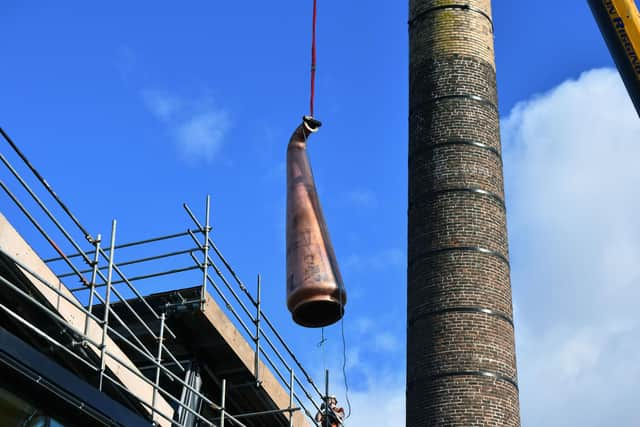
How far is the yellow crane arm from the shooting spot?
14.9 metres

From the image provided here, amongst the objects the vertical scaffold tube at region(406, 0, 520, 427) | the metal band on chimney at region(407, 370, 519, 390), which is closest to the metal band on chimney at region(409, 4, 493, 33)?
the vertical scaffold tube at region(406, 0, 520, 427)

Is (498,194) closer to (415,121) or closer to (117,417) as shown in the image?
(415,121)

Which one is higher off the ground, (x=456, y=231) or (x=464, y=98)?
(x=464, y=98)

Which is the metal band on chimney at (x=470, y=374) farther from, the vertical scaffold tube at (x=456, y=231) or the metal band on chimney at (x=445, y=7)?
the metal band on chimney at (x=445, y=7)

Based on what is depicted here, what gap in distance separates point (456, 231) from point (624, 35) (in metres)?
3.88

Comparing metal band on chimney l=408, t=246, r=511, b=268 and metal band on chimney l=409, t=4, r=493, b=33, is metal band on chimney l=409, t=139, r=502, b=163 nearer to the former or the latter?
metal band on chimney l=408, t=246, r=511, b=268

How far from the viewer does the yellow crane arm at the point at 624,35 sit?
49.0 feet

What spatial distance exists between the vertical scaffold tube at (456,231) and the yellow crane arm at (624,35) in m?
1.71

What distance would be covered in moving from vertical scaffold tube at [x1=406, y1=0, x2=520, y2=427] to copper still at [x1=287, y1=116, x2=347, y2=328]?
268 inches

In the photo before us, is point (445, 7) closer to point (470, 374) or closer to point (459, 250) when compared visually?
point (459, 250)

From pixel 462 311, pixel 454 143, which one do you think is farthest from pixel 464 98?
pixel 462 311

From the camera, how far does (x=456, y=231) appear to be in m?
14.1

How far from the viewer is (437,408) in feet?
43.0

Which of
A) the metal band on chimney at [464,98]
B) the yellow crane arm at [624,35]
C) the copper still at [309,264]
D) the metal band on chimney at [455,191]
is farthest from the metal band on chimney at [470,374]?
the copper still at [309,264]
